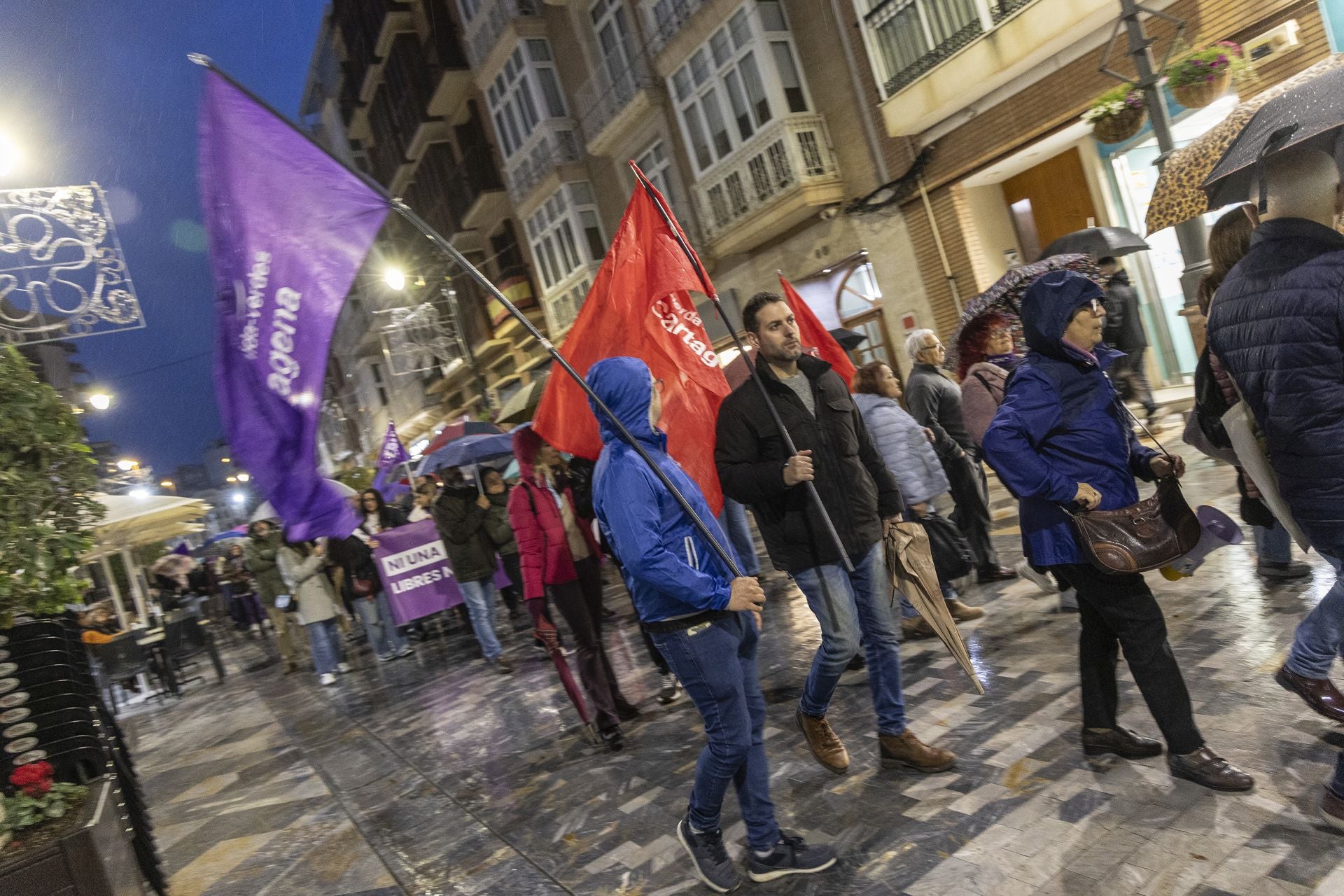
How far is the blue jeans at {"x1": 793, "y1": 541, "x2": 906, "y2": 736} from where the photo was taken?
4012 mm

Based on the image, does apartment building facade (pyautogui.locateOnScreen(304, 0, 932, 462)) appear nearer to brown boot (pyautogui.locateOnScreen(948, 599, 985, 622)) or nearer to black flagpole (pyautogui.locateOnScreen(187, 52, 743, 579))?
brown boot (pyautogui.locateOnScreen(948, 599, 985, 622))

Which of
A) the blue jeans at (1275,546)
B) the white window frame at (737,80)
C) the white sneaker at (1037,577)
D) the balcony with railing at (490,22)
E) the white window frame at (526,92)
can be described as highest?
the balcony with railing at (490,22)

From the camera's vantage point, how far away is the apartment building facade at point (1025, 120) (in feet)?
35.6

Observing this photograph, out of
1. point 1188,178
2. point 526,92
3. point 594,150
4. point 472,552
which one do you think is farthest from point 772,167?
point 526,92

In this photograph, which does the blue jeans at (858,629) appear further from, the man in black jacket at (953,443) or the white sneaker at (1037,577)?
the man in black jacket at (953,443)

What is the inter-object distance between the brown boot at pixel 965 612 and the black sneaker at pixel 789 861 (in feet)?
8.99

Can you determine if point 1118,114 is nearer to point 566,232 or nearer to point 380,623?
point 380,623

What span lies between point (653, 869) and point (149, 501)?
14522 mm

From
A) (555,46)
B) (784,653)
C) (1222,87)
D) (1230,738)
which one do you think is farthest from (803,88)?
(1230,738)

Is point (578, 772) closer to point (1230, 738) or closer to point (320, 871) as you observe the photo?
point (320, 871)

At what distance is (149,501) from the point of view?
15.5m

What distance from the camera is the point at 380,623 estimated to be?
1162 cm

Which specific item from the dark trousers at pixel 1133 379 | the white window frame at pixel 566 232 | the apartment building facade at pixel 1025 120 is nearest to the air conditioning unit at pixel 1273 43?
the apartment building facade at pixel 1025 120

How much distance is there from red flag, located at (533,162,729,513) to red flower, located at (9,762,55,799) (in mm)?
3126
